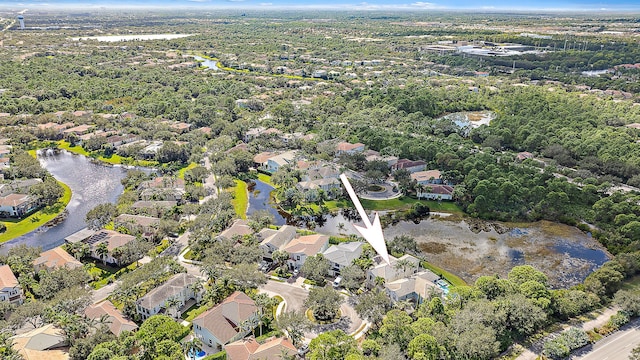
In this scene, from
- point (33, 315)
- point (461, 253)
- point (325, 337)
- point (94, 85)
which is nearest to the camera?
point (325, 337)

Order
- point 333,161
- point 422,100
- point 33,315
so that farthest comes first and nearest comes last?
1. point 422,100
2. point 333,161
3. point 33,315

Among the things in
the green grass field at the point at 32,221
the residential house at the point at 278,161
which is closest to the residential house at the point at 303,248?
the residential house at the point at 278,161

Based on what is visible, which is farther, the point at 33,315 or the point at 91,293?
the point at 91,293

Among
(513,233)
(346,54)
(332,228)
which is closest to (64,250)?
(332,228)

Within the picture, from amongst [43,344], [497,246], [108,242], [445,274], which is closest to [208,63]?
[108,242]

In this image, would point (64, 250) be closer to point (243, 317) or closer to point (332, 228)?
point (243, 317)

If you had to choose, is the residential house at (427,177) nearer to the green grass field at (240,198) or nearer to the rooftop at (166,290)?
the green grass field at (240,198)

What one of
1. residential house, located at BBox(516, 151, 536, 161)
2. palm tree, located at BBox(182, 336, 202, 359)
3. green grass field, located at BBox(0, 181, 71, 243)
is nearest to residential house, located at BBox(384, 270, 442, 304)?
palm tree, located at BBox(182, 336, 202, 359)
